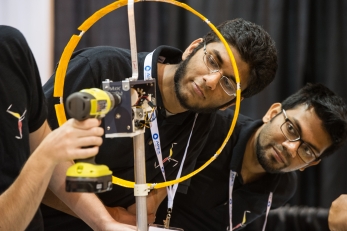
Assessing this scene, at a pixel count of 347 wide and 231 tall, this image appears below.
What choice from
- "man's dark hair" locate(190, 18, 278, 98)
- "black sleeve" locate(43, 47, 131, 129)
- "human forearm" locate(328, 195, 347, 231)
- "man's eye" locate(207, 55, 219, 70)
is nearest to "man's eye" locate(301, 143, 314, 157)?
"human forearm" locate(328, 195, 347, 231)

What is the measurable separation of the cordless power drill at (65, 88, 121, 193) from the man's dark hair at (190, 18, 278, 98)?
2.83 feet

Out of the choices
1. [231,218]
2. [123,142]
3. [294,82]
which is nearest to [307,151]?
[231,218]

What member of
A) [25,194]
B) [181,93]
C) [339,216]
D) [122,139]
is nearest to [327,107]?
[339,216]

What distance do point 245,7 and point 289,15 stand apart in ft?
0.82

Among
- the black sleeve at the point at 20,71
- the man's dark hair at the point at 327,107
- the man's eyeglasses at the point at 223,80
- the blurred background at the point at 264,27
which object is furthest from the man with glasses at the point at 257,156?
the black sleeve at the point at 20,71

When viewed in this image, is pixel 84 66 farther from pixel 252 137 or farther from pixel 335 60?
pixel 335 60

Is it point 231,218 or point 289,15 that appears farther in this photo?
point 289,15

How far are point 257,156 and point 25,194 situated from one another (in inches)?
50.7

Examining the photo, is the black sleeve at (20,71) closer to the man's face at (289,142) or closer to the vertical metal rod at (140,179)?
the vertical metal rod at (140,179)

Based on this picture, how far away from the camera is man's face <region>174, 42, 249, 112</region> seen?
155 cm

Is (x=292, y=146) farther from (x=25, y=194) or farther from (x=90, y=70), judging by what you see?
(x=25, y=194)

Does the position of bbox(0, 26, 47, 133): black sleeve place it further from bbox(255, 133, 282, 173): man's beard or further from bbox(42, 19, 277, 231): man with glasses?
bbox(255, 133, 282, 173): man's beard

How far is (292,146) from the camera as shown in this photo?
1957mm

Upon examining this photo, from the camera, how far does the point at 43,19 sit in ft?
8.59
